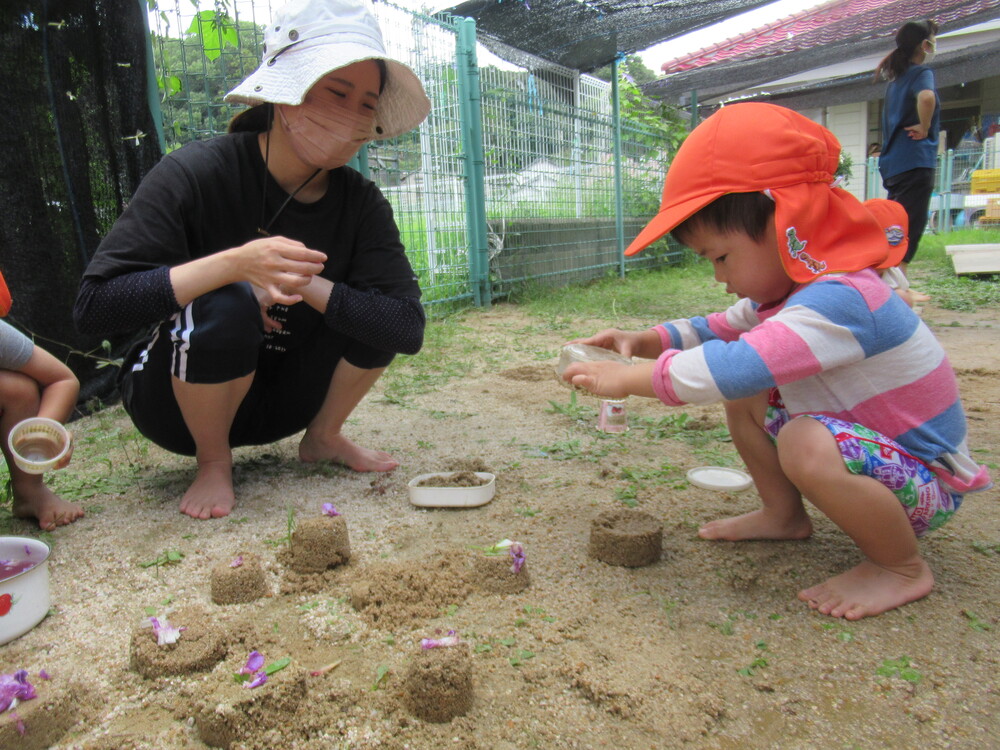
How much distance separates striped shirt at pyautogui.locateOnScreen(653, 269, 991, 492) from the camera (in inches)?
56.5

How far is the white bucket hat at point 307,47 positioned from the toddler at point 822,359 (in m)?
0.95

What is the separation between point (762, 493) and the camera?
1.91m

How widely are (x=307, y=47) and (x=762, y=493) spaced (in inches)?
65.6

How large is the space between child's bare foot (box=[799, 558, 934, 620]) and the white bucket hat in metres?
1.71

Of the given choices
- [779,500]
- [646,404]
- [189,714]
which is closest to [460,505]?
[779,500]

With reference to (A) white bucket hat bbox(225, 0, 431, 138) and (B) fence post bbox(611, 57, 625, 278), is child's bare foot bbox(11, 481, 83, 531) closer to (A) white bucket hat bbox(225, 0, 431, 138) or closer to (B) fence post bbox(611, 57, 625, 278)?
(A) white bucket hat bbox(225, 0, 431, 138)

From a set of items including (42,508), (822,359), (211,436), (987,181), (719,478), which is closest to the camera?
(822,359)

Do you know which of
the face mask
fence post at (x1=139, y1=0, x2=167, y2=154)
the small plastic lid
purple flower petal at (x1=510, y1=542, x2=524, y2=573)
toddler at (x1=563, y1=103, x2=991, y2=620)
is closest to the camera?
toddler at (x1=563, y1=103, x2=991, y2=620)

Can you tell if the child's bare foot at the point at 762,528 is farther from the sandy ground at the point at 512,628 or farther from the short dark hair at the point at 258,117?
the short dark hair at the point at 258,117

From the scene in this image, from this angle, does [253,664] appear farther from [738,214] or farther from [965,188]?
[965,188]

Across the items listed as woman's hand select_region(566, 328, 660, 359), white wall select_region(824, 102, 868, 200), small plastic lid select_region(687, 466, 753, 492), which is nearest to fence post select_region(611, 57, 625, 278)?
small plastic lid select_region(687, 466, 753, 492)

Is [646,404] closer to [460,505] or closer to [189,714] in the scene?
[460,505]

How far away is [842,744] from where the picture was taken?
3.86ft

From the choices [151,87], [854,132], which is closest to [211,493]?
[151,87]
